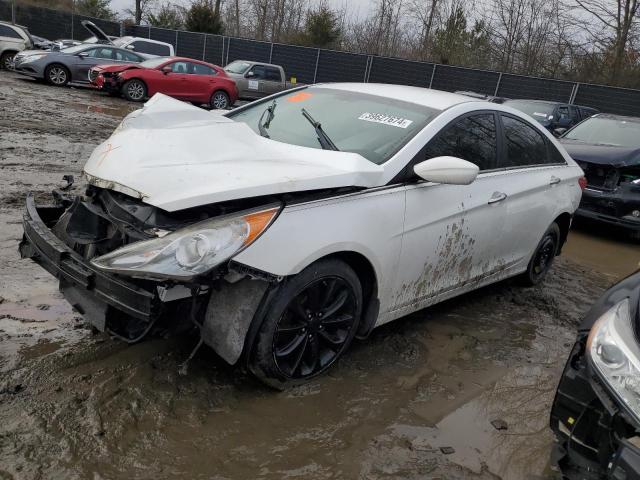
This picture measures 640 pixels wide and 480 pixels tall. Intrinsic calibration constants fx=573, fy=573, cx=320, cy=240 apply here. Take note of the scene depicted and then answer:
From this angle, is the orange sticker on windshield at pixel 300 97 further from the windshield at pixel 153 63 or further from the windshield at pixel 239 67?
the windshield at pixel 239 67

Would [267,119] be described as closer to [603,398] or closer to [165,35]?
[603,398]

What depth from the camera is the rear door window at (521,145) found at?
14.0 ft

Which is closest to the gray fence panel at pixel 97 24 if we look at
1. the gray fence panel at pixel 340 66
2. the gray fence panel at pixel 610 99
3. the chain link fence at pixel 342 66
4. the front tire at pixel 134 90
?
the chain link fence at pixel 342 66

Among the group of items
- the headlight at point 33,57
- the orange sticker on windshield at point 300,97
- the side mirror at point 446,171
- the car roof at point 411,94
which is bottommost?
the headlight at point 33,57

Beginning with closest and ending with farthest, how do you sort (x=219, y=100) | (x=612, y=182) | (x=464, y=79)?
1. (x=612, y=182)
2. (x=219, y=100)
3. (x=464, y=79)

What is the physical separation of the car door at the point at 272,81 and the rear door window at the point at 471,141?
655 inches

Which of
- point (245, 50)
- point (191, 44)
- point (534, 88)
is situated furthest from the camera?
point (191, 44)

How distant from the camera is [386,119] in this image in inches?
144

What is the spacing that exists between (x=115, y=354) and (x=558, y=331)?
3.19m

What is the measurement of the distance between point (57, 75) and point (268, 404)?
55.6ft

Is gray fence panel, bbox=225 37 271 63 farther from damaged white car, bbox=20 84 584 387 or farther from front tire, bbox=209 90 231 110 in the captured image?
damaged white car, bbox=20 84 584 387

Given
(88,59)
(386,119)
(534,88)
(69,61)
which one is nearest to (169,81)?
(88,59)

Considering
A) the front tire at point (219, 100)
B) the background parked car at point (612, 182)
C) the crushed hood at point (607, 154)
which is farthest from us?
the front tire at point (219, 100)

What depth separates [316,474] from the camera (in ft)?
8.11
